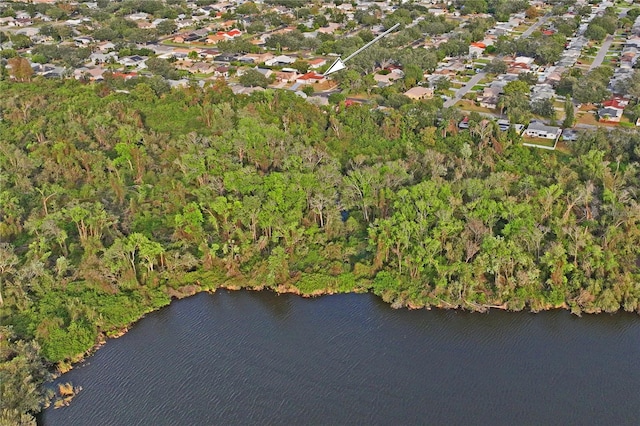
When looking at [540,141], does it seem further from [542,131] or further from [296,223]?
[296,223]

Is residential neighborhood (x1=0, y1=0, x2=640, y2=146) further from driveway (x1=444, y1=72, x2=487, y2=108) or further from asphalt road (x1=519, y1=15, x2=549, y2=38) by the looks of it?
asphalt road (x1=519, y1=15, x2=549, y2=38)

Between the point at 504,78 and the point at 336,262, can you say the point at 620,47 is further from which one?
the point at 336,262

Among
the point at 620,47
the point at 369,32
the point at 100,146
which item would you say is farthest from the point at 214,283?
the point at 620,47

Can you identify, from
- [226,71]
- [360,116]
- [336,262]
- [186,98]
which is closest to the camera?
[336,262]

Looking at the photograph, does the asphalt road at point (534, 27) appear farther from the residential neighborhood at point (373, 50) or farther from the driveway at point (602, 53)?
the driveway at point (602, 53)

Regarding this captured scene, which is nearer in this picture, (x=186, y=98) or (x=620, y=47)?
(x=186, y=98)

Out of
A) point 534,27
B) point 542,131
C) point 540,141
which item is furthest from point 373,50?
point 534,27

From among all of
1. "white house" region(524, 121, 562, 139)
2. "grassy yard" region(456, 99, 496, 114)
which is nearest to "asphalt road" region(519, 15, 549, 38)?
"grassy yard" region(456, 99, 496, 114)
